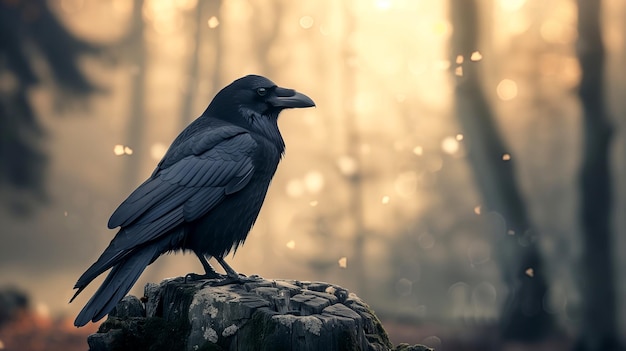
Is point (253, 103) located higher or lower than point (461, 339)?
higher

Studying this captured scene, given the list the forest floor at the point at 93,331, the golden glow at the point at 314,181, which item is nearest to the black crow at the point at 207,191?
the forest floor at the point at 93,331

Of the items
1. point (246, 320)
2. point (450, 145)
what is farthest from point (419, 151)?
point (246, 320)

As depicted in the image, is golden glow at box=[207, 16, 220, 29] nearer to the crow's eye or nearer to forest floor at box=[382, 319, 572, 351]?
forest floor at box=[382, 319, 572, 351]

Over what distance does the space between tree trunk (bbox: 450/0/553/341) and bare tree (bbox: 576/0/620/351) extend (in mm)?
636

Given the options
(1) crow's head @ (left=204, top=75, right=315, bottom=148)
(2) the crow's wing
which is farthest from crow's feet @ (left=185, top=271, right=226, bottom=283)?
(1) crow's head @ (left=204, top=75, right=315, bottom=148)

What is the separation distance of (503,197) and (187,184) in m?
6.94

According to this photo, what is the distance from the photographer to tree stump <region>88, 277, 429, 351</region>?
350 cm

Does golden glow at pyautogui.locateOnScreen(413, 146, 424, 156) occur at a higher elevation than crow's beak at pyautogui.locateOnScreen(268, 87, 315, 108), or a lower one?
lower

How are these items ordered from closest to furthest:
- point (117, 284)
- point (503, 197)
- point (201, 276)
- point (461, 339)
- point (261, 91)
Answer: point (117, 284) < point (201, 276) < point (261, 91) < point (503, 197) < point (461, 339)

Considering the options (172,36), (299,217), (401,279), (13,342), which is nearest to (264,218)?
(299,217)

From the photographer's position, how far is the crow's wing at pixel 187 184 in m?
4.06

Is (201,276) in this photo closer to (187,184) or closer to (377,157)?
(187,184)

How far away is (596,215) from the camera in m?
9.84

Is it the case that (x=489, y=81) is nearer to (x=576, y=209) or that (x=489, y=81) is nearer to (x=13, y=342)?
(x=576, y=209)
